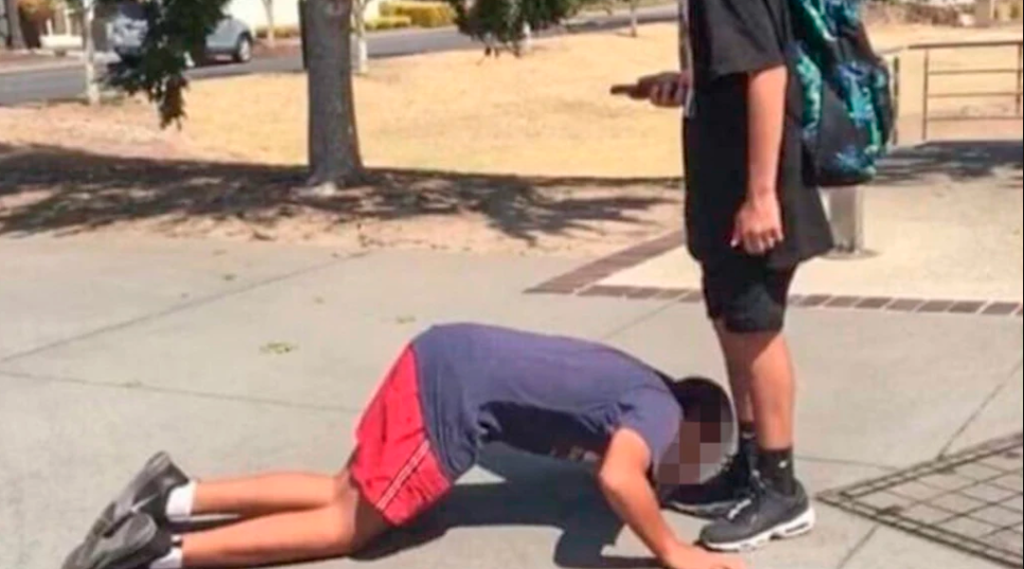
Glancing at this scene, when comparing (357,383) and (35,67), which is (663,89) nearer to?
(357,383)

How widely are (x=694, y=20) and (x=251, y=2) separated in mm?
40939

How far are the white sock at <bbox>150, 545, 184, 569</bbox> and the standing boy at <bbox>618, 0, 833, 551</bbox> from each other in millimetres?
1295

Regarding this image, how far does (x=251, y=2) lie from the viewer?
43.7m

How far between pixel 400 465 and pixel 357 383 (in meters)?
1.83

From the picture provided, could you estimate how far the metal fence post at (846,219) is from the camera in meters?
7.86

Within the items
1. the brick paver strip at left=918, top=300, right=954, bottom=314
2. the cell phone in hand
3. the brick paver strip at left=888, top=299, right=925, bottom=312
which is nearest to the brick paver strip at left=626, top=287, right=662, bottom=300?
the brick paver strip at left=888, top=299, right=925, bottom=312

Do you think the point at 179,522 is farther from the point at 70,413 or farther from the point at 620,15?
the point at 620,15

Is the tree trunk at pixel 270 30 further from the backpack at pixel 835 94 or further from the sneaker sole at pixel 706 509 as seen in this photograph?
the backpack at pixel 835 94

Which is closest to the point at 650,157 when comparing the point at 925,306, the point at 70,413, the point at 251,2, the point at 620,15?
the point at 925,306

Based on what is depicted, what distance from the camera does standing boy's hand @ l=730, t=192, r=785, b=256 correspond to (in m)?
3.94

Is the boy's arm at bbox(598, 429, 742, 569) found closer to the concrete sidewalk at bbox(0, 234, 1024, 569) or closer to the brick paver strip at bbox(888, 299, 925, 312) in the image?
the concrete sidewalk at bbox(0, 234, 1024, 569)

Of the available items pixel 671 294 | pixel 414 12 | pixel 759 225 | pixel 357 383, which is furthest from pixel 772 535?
pixel 414 12

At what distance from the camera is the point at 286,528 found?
13.8 ft

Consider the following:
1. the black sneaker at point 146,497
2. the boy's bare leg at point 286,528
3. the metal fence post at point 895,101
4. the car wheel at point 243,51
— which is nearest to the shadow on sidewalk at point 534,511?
the boy's bare leg at point 286,528
